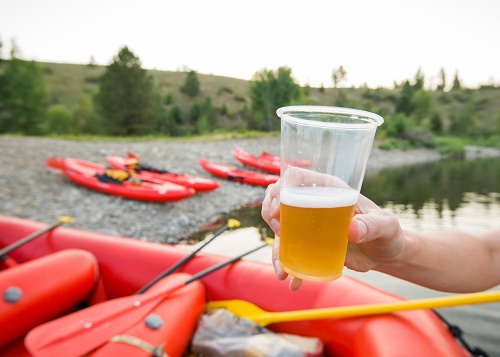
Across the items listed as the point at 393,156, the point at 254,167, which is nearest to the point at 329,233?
the point at 254,167

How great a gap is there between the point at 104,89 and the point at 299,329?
2597 cm

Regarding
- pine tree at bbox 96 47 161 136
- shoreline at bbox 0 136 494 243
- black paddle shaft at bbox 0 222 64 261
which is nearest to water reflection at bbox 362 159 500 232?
shoreline at bbox 0 136 494 243

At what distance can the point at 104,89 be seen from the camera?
2478 centimetres

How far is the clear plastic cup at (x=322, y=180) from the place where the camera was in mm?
799

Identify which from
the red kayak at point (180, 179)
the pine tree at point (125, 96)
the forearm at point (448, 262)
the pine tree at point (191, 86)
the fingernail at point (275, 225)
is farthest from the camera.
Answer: the pine tree at point (191, 86)

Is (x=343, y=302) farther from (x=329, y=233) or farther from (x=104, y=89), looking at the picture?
(x=104, y=89)

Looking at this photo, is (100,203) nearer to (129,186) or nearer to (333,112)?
(129,186)

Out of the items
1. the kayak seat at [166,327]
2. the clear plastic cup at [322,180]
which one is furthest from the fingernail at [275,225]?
the kayak seat at [166,327]

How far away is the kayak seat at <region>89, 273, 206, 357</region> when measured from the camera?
1888 mm

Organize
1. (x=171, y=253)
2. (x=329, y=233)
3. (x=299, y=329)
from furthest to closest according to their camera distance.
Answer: (x=171, y=253) < (x=299, y=329) < (x=329, y=233)

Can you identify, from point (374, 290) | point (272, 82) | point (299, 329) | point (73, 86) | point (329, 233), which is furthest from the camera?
point (73, 86)

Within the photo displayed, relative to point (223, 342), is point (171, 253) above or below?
above

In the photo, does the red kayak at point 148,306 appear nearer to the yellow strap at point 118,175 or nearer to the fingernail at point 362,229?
the fingernail at point 362,229

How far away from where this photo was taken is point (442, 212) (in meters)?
8.92
